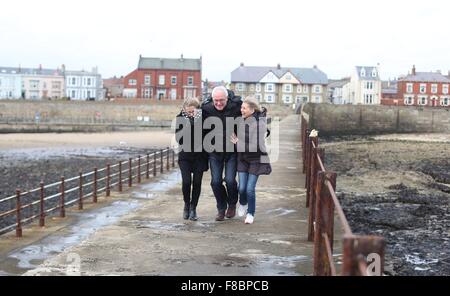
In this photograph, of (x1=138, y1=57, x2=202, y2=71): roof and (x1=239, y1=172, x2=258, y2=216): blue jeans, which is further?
(x1=138, y1=57, x2=202, y2=71): roof

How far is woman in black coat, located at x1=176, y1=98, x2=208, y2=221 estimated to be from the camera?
7.64m

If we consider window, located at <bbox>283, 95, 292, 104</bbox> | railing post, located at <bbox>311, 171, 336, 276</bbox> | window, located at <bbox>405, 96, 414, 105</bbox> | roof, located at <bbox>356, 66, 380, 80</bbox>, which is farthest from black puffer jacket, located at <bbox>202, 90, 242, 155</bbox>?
window, located at <bbox>405, 96, 414, 105</bbox>

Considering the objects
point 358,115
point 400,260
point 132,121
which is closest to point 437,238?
point 400,260

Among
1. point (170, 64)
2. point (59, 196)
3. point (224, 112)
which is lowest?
point (59, 196)

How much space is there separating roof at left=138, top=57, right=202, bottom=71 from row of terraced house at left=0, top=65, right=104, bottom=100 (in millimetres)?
19655

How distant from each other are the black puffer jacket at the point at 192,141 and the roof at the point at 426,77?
88112 millimetres

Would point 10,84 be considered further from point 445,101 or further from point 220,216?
point 220,216

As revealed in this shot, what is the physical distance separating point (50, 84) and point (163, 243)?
108516 mm

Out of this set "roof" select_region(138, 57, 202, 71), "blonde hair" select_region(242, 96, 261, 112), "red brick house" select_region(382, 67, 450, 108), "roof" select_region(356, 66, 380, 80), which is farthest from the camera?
"roof" select_region(138, 57, 202, 71)

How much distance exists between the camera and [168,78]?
93.2 metres

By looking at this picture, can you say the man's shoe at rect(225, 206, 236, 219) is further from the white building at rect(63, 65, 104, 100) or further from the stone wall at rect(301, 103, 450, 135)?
the white building at rect(63, 65, 104, 100)

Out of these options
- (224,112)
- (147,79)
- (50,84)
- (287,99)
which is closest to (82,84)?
(50,84)

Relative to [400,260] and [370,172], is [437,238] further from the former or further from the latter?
[370,172]
